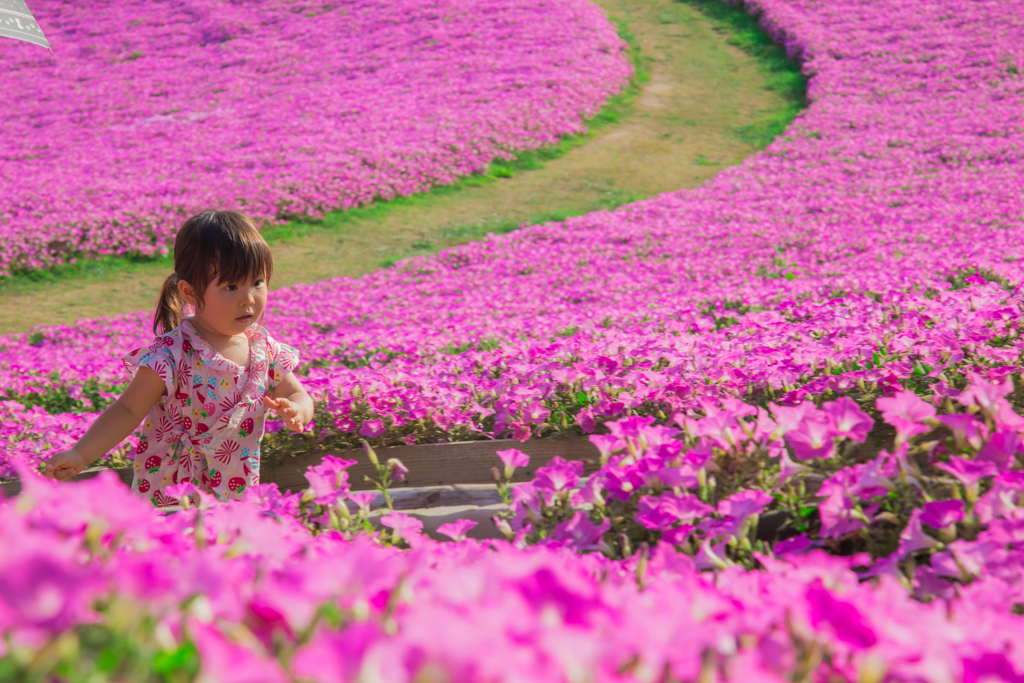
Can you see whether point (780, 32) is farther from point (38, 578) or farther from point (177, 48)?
point (38, 578)

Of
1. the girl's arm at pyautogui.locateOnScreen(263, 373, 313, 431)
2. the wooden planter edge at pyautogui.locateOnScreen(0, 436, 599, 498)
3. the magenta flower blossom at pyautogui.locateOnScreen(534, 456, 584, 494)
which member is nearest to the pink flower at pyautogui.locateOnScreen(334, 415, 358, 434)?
the wooden planter edge at pyautogui.locateOnScreen(0, 436, 599, 498)

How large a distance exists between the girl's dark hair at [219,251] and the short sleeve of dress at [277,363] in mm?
410

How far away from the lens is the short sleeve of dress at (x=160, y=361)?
2.97 meters

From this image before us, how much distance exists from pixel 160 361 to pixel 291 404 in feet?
1.91

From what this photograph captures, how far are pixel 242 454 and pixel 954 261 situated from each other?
6.58 meters

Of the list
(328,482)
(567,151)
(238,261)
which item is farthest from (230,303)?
(567,151)

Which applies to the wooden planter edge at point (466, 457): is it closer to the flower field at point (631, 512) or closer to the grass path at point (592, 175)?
the flower field at point (631, 512)

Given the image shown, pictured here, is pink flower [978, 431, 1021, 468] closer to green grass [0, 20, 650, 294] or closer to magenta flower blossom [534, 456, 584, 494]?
magenta flower blossom [534, 456, 584, 494]

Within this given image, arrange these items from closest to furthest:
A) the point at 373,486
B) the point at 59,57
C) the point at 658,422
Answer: the point at 658,422 < the point at 373,486 < the point at 59,57

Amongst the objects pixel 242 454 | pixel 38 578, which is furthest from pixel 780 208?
pixel 38 578

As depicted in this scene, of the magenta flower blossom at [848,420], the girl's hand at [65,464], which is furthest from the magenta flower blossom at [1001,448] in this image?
the girl's hand at [65,464]

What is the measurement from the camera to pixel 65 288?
40.7 ft

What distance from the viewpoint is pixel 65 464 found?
2.73 meters

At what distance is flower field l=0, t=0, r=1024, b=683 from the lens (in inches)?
31.2
